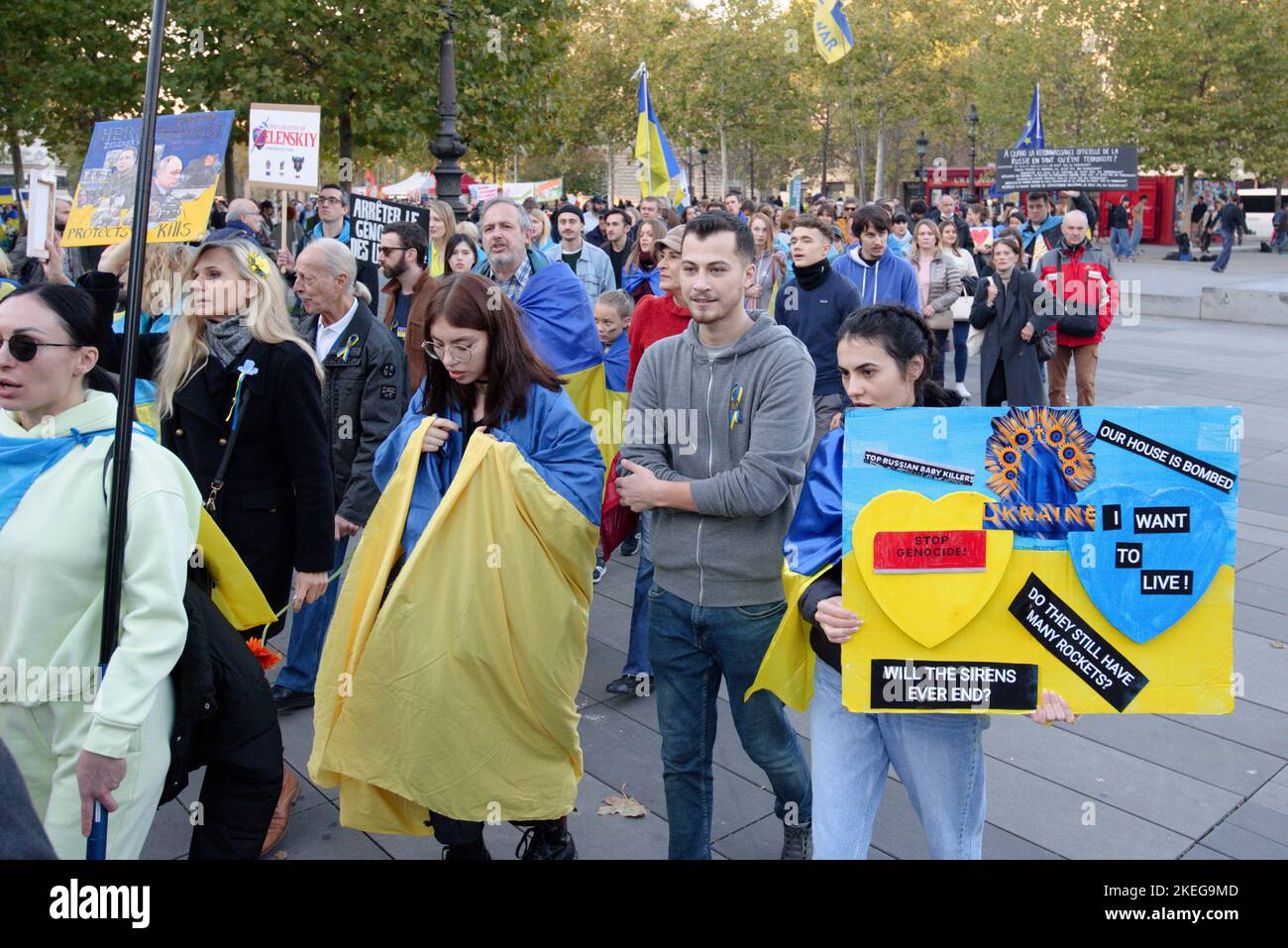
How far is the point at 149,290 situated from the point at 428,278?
1.86m

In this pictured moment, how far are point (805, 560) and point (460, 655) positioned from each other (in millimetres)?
1022

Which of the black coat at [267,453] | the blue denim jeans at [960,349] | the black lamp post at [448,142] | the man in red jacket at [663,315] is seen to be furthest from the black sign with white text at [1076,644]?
the black lamp post at [448,142]

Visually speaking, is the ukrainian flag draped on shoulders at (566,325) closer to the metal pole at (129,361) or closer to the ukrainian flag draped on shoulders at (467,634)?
the ukrainian flag draped on shoulders at (467,634)

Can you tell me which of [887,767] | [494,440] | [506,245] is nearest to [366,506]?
[494,440]

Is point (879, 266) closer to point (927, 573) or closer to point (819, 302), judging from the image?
point (819, 302)

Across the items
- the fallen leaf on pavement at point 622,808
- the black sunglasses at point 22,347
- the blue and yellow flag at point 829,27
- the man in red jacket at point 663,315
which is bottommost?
the fallen leaf on pavement at point 622,808

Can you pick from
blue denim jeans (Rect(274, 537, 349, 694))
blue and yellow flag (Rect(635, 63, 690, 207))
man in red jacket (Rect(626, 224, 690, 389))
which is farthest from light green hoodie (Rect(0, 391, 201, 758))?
blue and yellow flag (Rect(635, 63, 690, 207))

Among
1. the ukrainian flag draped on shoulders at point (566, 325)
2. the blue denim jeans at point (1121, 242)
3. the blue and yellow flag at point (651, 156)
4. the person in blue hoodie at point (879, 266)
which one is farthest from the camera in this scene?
the blue denim jeans at point (1121, 242)

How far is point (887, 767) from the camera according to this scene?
2.89 meters

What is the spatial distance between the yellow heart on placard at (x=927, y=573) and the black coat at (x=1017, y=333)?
6715 millimetres

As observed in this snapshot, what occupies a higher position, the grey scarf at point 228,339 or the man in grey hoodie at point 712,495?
the grey scarf at point 228,339

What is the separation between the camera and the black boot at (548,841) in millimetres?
3635

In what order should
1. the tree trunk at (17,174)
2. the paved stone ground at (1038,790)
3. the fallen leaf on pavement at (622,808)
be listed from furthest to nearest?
the tree trunk at (17,174), the fallen leaf on pavement at (622,808), the paved stone ground at (1038,790)
